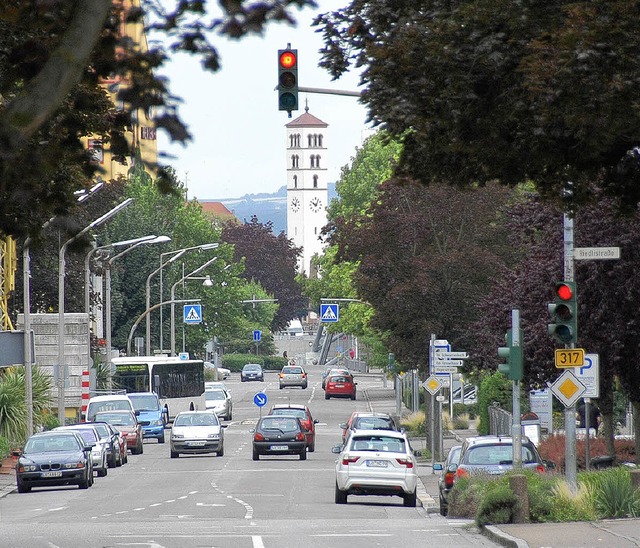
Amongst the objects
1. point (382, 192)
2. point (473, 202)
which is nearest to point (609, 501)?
point (473, 202)

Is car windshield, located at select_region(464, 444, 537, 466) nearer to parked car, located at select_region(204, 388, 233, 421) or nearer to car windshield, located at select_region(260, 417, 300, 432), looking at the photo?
car windshield, located at select_region(260, 417, 300, 432)

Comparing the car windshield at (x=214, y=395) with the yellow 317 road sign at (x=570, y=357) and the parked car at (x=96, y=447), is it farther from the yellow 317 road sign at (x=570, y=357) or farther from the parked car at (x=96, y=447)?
the yellow 317 road sign at (x=570, y=357)

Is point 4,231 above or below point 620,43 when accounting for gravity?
below

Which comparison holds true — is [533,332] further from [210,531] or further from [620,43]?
[620,43]

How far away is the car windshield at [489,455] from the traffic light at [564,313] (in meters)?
4.28

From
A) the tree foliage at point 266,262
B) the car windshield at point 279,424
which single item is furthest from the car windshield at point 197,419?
the tree foliage at point 266,262

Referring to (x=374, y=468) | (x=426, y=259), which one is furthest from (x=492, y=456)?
(x=426, y=259)

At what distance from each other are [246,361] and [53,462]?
343 feet

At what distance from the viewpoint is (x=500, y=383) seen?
163ft

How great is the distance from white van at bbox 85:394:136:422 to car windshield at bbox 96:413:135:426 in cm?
60

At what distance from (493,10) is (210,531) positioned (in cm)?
1005

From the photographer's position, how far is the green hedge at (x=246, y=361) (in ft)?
451

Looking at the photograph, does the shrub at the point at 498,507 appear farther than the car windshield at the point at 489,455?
No

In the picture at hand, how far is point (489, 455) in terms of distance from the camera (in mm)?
25984
